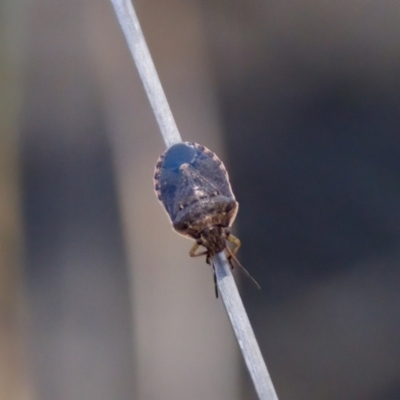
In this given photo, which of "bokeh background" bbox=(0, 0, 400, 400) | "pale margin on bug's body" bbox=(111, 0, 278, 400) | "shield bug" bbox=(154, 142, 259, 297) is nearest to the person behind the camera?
"pale margin on bug's body" bbox=(111, 0, 278, 400)

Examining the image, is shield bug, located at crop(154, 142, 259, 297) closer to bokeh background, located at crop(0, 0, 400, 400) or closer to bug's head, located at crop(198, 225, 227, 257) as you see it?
bug's head, located at crop(198, 225, 227, 257)

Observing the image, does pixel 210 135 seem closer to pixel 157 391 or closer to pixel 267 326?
pixel 267 326

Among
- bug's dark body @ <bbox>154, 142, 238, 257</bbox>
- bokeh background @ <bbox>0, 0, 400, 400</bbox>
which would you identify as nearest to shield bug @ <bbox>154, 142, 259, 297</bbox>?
bug's dark body @ <bbox>154, 142, 238, 257</bbox>

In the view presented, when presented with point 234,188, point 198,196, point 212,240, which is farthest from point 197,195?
point 234,188

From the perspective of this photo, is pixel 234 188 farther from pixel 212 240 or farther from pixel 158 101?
pixel 158 101

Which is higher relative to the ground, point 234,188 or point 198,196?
point 234,188

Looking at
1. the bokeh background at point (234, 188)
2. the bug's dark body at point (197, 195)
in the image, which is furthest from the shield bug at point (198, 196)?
the bokeh background at point (234, 188)

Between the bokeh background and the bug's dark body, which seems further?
the bokeh background
